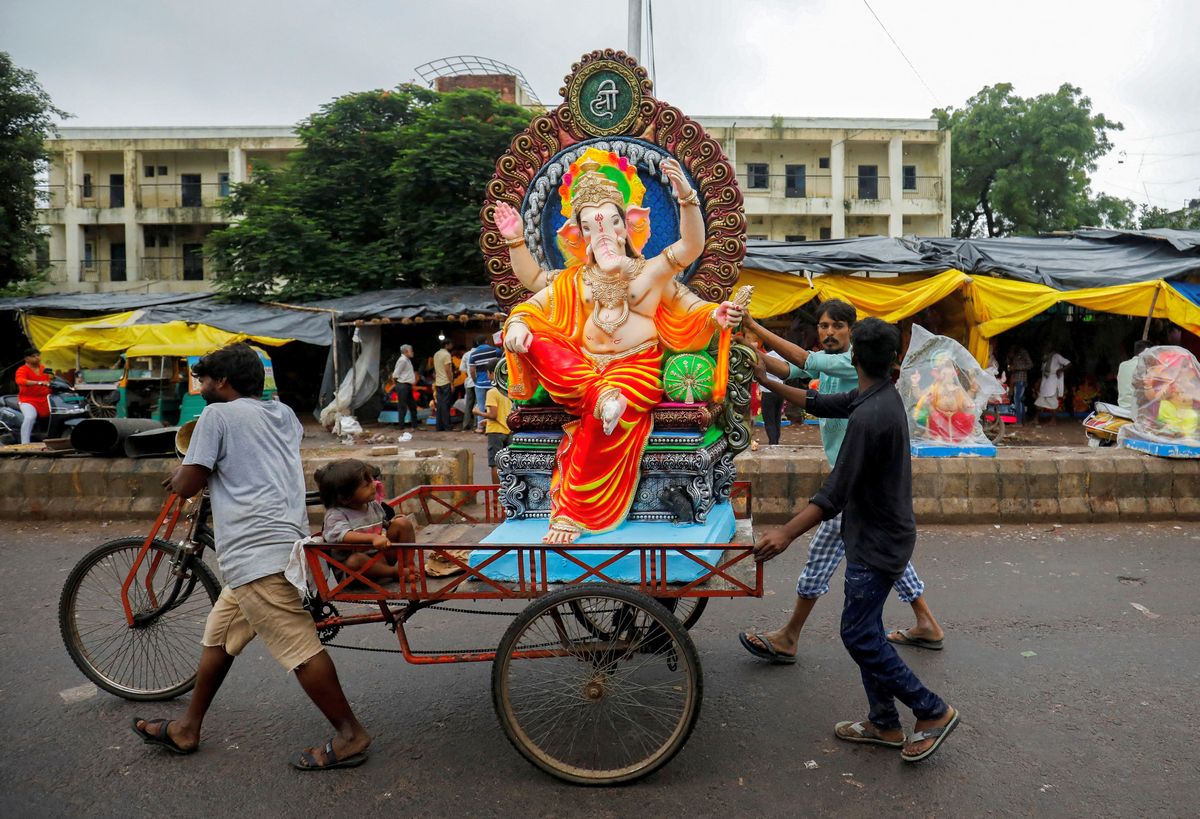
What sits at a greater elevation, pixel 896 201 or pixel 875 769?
pixel 896 201

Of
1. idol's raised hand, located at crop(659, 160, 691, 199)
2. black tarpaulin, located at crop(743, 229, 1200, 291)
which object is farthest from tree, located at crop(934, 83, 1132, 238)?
idol's raised hand, located at crop(659, 160, 691, 199)

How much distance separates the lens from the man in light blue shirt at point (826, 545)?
4.07m

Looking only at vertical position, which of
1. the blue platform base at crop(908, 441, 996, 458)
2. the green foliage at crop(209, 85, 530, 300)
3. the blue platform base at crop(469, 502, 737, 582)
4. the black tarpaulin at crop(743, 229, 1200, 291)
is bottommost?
the blue platform base at crop(469, 502, 737, 582)

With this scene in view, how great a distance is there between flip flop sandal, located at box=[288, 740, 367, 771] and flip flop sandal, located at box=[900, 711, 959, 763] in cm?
202

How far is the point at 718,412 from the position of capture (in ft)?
14.5

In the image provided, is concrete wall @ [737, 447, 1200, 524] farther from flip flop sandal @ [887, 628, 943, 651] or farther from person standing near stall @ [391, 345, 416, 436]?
person standing near stall @ [391, 345, 416, 436]

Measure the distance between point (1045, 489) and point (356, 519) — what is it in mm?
6166

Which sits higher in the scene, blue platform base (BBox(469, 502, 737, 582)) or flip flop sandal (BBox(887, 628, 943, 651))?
blue platform base (BBox(469, 502, 737, 582))

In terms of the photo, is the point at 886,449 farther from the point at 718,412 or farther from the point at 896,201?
the point at 896,201

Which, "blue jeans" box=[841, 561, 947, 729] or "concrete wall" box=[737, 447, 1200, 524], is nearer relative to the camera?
"blue jeans" box=[841, 561, 947, 729]

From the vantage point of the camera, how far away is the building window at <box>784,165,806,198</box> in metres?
27.8

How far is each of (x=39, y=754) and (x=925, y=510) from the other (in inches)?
249

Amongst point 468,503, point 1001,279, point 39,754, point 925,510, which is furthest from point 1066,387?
point 39,754

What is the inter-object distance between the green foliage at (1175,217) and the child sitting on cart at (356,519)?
91.8 feet
